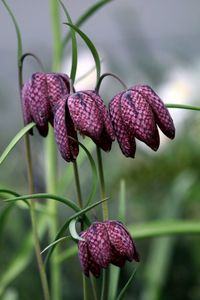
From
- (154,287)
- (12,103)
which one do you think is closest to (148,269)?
(154,287)

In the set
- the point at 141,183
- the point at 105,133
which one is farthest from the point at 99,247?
the point at 141,183

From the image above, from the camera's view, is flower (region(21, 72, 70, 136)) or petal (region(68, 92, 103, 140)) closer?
petal (region(68, 92, 103, 140))

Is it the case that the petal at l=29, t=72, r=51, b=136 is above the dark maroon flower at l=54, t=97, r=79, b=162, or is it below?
above

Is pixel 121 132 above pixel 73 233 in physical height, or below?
above

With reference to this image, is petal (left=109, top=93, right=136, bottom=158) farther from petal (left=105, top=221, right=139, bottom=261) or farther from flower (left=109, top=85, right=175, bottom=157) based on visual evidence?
petal (left=105, top=221, right=139, bottom=261)

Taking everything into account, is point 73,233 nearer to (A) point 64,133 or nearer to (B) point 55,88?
(A) point 64,133

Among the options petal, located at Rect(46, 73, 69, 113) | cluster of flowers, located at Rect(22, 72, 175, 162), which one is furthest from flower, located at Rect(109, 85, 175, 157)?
petal, located at Rect(46, 73, 69, 113)

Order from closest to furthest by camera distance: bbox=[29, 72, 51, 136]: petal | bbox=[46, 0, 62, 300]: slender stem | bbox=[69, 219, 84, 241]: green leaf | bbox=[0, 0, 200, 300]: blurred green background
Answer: bbox=[69, 219, 84, 241]: green leaf → bbox=[29, 72, 51, 136]: petal → bbox=[46, 0, 62, 300]: slender stem → bbox=[0, 0, 200, 300]: blurred green background
